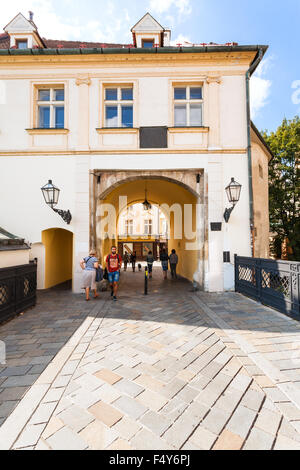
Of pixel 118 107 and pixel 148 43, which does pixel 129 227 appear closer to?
pixel 118 107

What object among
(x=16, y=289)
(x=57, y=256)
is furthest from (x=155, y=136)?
(x=16, y=289)

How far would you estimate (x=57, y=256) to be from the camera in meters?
9.34

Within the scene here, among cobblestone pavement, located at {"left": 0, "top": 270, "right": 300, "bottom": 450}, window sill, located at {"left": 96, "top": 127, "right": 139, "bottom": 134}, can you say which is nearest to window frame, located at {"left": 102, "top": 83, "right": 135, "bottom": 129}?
window sill, located at {"left": 96, "top": 127, "right": 139, "bottom": 134}

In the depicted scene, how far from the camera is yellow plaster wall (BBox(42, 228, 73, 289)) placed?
27.3 ft

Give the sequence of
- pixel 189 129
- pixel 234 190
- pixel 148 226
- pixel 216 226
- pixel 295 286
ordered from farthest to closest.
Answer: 1. pixel 148 226
2. pixel 189 129
3. pixel 216 226
4. pixel 234 190
5. pixel 295 286

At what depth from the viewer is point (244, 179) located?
789 cm

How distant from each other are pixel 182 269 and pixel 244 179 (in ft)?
20.0

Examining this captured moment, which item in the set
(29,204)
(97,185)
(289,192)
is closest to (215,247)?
(97,185)

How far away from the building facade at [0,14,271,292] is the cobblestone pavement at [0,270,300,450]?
3719 millimetres

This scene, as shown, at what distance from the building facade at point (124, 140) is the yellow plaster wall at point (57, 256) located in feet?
0.91

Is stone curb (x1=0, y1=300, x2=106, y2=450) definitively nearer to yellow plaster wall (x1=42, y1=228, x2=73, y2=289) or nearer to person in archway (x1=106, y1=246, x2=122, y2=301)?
person in archway (x1=106, y1=246, x2=122, y2=301)

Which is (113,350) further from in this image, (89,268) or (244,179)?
(244,179)

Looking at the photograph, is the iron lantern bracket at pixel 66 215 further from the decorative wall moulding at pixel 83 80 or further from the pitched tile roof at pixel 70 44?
the pitched tile roof at pixel 70 44

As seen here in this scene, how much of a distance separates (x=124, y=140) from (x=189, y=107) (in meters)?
2.86
